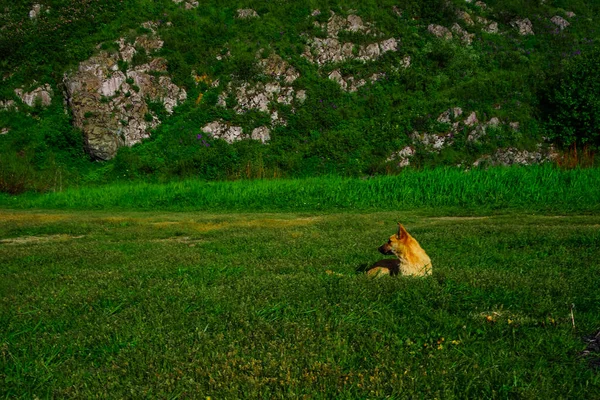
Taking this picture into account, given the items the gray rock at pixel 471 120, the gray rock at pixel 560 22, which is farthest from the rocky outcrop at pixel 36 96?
the gray rock at pixel 560 22

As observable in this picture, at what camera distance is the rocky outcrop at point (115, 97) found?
86.5ft

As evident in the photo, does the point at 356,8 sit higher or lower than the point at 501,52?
higher

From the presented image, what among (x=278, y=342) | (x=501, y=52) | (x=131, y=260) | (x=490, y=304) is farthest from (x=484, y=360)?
(x=501, y=52)

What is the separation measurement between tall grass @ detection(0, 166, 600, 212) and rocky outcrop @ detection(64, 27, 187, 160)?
5943 millimetres

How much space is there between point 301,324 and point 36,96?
2994 centimetres

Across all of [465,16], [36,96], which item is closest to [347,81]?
[465,16]

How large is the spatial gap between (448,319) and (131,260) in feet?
20.2

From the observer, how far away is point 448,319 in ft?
15.4

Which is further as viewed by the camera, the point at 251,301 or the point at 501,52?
the point at 501,52

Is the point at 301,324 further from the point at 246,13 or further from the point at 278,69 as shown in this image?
the point at 246,13

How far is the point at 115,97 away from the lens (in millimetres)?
27562

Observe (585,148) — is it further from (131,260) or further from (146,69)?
(146,69)

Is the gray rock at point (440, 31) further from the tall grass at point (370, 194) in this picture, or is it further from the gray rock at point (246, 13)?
the tall grass at point (370, 194)

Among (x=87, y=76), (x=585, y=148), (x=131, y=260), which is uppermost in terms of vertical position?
(x=87, y=76)
